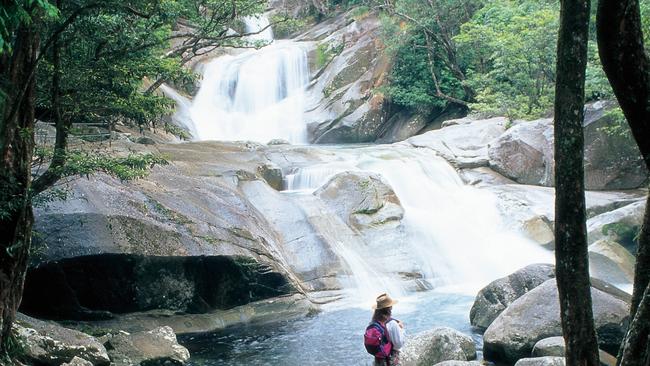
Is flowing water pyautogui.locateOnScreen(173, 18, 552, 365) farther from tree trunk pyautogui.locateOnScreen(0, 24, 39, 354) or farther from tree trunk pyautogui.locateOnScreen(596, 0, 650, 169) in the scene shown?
tree trunk pyautogui.locateOnScreen(596, 0, 650, 169)

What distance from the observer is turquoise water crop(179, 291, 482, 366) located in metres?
10.2

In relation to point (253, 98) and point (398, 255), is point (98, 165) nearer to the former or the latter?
point (398, 255)

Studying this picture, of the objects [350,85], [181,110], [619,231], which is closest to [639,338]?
[619,231]

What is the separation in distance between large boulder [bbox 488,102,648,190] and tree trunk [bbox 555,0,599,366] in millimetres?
13864

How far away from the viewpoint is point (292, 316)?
488 inches

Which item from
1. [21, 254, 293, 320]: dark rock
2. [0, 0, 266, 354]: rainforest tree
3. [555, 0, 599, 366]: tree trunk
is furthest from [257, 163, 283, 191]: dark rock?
[555, 0, 599, 366]: tree trunk

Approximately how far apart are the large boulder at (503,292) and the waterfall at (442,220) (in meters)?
2.59

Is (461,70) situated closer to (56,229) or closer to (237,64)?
(237,64)

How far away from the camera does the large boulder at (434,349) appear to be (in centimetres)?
938

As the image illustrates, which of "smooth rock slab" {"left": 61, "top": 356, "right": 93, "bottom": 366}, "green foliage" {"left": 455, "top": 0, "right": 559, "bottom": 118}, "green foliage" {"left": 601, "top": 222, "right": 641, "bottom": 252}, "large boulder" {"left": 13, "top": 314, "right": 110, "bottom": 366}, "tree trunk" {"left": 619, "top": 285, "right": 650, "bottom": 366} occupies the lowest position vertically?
"green foliage" {"left": 601, "top": 222, "right": 641, "bottom": 252}

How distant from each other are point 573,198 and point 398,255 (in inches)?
416

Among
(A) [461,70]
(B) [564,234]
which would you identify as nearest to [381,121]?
(A) [461,70]

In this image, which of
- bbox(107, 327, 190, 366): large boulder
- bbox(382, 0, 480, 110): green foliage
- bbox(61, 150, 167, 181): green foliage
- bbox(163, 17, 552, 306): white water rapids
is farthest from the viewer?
bbox(382, 0, 480, 110): green foliage

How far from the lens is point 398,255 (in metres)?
15.4
